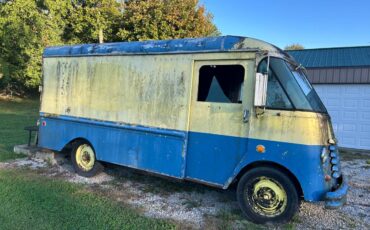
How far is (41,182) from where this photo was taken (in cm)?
667

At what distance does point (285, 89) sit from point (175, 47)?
2.03 metres

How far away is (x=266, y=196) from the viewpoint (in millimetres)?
5121

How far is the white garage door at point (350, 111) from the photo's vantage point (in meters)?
12.9

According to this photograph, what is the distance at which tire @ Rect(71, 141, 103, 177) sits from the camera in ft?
24.0

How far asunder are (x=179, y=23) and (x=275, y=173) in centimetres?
1745

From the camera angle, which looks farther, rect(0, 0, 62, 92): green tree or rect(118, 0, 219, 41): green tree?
rect(0, 0, 62, 92): green tree

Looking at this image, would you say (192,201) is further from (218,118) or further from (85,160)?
(85,160)

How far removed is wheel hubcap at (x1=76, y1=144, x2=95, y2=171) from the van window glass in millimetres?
3961

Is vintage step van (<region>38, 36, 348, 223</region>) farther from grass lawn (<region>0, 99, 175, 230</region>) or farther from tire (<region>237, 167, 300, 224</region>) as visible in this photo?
grass lawn (<region>0, 99, 175, 230</region>)

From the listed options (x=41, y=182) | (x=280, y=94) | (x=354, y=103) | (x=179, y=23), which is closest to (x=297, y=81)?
(x=280, y=94)

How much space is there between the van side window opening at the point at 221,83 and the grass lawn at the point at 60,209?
2.05 m

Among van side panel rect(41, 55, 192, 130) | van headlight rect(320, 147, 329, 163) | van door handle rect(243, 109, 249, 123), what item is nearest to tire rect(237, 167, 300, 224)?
van headlight rect(320, 147, 329, 163)

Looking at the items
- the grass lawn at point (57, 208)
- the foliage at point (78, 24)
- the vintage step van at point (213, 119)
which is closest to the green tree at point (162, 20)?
the foliage at point (78, 24)

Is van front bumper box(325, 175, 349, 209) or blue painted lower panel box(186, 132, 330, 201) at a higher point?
blue painted lower panel box(186, 132, 330, 201)
